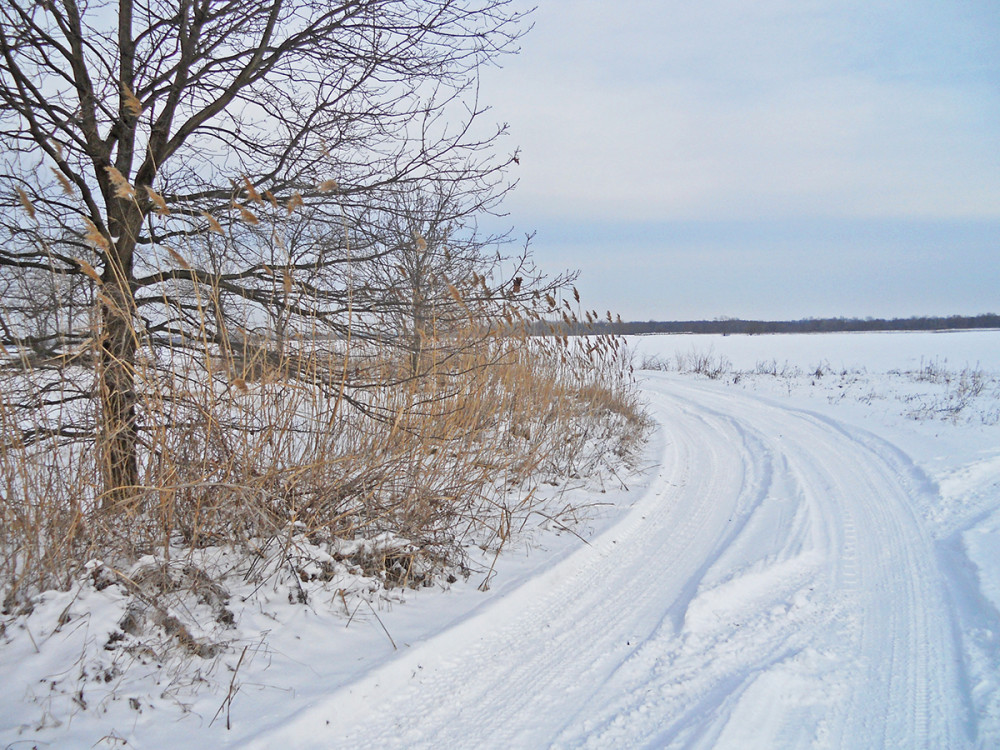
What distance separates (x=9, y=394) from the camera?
276 cm

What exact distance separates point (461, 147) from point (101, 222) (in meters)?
2.51

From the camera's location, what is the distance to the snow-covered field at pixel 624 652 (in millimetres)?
2281

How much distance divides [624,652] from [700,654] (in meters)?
0.37

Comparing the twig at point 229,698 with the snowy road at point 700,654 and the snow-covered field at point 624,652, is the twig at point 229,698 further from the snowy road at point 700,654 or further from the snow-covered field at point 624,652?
the snowy road at point 700,654

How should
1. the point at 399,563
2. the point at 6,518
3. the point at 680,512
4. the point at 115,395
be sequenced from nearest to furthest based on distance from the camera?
1. the point at 6,518
2. the point at 115,395
3. the point at 399,563
4. the point at 680,512

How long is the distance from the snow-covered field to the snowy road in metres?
0.01

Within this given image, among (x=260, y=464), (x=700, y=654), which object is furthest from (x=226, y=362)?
(x=700, y=654)

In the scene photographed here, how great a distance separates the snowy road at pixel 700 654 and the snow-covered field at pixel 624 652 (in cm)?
1

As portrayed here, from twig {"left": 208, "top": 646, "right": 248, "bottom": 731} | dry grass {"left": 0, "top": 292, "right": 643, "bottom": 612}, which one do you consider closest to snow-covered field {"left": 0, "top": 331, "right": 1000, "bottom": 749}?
twig {"left": 208, "top": 646, "right": 248, "bottom": 731}

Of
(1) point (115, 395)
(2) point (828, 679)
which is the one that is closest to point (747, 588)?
(2) point (828, 679)

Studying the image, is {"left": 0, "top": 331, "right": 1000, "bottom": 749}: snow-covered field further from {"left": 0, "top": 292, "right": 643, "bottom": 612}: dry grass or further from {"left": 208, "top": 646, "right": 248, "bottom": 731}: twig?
{"left": 0, "top": 292, "right": 643, "bottom": 612}: dry grass

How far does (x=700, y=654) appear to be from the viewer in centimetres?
290

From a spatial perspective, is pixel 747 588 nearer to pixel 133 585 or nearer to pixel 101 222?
pixel 133 585

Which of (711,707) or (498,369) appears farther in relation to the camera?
(498,369)
